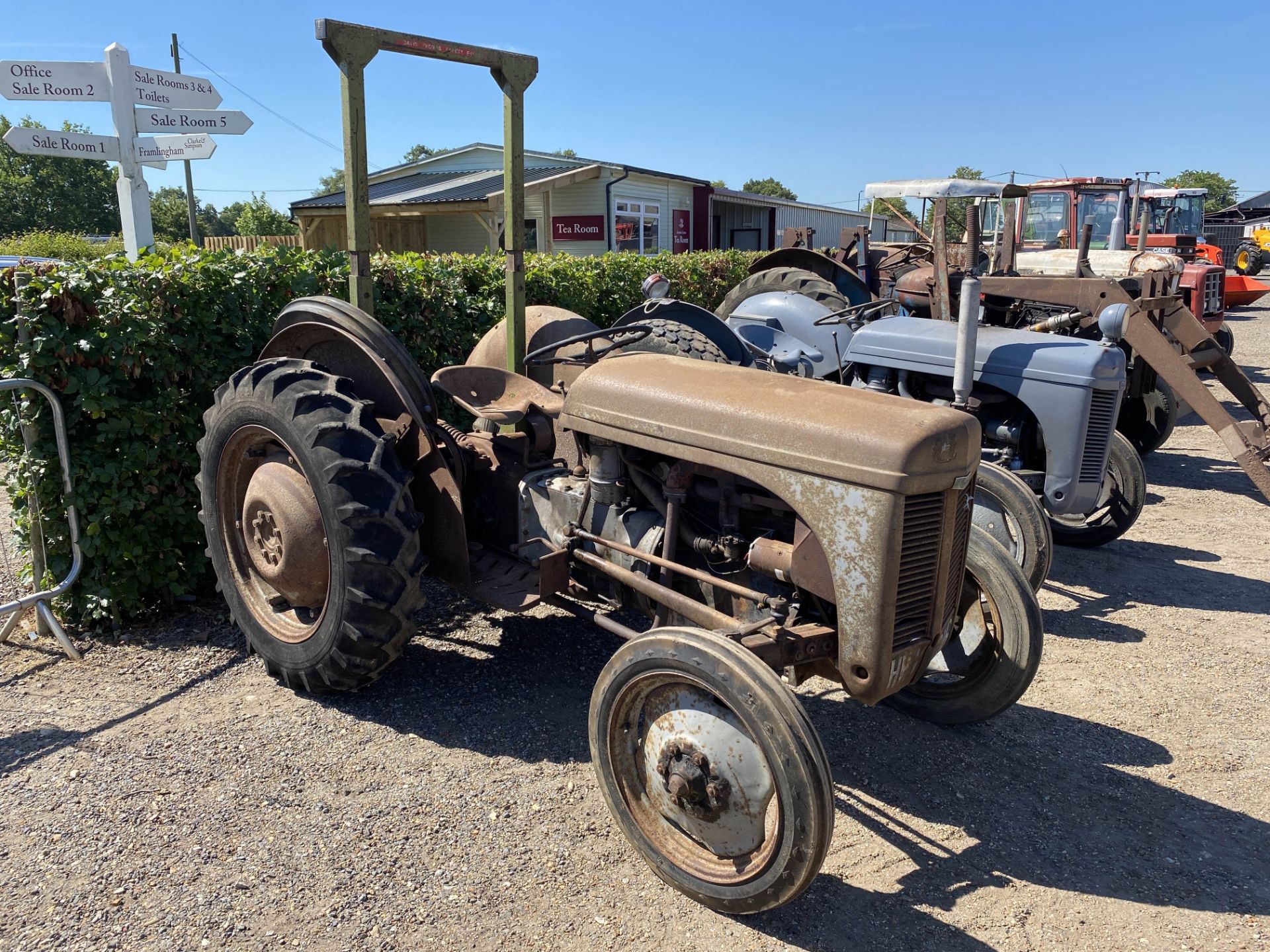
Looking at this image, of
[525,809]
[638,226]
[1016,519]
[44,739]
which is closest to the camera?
[525,809]

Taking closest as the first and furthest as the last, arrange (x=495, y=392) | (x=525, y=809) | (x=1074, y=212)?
(x=525, y=809) < (x=495, y=392) < (x=1074, y=212)

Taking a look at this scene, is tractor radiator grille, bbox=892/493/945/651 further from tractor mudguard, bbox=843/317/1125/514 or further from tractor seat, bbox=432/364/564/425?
tractor mudguard, bbox=843/317/1125/514

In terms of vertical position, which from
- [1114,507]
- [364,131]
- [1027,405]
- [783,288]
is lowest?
[1114,507]

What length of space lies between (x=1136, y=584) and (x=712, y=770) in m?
3.71

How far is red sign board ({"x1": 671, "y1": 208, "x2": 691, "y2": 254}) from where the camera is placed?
21656 mm

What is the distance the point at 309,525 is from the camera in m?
3.30

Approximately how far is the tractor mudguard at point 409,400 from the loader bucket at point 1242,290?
17195 mm

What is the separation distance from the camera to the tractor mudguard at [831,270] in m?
8.30

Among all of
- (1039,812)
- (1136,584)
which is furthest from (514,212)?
(1136,584)

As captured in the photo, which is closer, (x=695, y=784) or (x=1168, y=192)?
(x=695, y=784)

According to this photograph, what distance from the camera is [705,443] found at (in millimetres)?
2691

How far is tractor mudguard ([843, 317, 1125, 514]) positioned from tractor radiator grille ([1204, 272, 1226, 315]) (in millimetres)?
6687

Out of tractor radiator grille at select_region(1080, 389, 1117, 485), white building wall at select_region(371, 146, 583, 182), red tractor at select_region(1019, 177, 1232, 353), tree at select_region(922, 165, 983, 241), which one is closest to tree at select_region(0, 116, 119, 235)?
white building wall at select_region(371, 146, 583, 182)

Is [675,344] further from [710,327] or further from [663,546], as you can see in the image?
[663,546]
